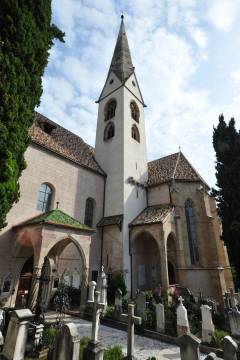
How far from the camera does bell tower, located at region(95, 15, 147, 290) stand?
16.6 m

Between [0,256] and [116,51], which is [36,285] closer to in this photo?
[0,256]

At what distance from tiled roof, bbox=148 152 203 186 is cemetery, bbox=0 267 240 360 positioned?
31.4 ft

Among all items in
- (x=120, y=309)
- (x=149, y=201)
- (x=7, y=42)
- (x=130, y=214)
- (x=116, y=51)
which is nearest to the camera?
(x=7, y=42)

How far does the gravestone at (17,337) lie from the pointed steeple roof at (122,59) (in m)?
23.8

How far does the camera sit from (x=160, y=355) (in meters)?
6.96

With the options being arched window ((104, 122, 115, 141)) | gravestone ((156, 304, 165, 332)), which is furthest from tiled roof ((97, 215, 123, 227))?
arched window ((104, 122, 115, 141))

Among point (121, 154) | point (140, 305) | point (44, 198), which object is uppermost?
point (121, 154)

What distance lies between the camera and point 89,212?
17688 mm

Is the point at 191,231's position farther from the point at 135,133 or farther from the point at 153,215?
the point at 135,133

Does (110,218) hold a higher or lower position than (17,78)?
lower

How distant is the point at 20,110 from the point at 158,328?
1144cm

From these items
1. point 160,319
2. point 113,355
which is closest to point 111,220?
point 160,319

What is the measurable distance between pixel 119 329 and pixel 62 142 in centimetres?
1400

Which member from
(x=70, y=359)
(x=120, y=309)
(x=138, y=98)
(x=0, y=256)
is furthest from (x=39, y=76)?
(x=138, y=98)
